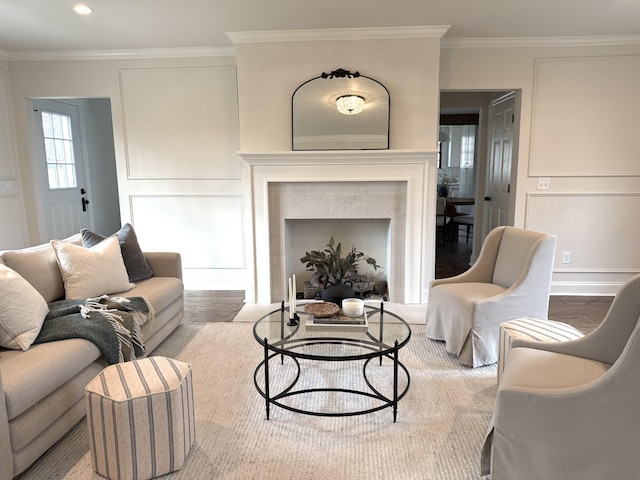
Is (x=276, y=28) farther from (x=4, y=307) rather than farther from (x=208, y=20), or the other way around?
(x=4, y=307)

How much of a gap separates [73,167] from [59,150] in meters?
0.31

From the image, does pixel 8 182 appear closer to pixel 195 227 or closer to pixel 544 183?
pixel 195 227

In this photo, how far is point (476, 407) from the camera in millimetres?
2283

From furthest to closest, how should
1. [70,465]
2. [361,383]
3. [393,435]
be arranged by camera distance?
[361,383], [393,435], [70,465]

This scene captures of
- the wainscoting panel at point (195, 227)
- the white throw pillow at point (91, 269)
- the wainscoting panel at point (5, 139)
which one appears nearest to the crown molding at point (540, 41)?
the wainscoting panel at point (195, 227)

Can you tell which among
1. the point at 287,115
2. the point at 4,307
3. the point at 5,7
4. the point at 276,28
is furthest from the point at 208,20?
the point at 4,307

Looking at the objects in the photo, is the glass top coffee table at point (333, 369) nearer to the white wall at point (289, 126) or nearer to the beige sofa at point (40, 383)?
the beige sofa at point (40, 383)

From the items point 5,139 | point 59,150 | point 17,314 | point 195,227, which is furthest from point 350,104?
point 59,150

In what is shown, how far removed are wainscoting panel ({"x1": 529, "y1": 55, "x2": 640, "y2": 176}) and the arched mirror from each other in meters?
1.56

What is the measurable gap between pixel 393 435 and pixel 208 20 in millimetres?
3253

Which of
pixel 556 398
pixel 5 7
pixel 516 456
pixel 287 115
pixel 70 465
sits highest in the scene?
pixel 5 7

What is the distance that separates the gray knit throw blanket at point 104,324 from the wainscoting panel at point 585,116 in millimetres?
3745

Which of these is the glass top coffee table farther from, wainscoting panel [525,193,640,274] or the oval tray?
wainscoting panel [525,193,640,274]

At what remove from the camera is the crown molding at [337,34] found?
3.66 meters
